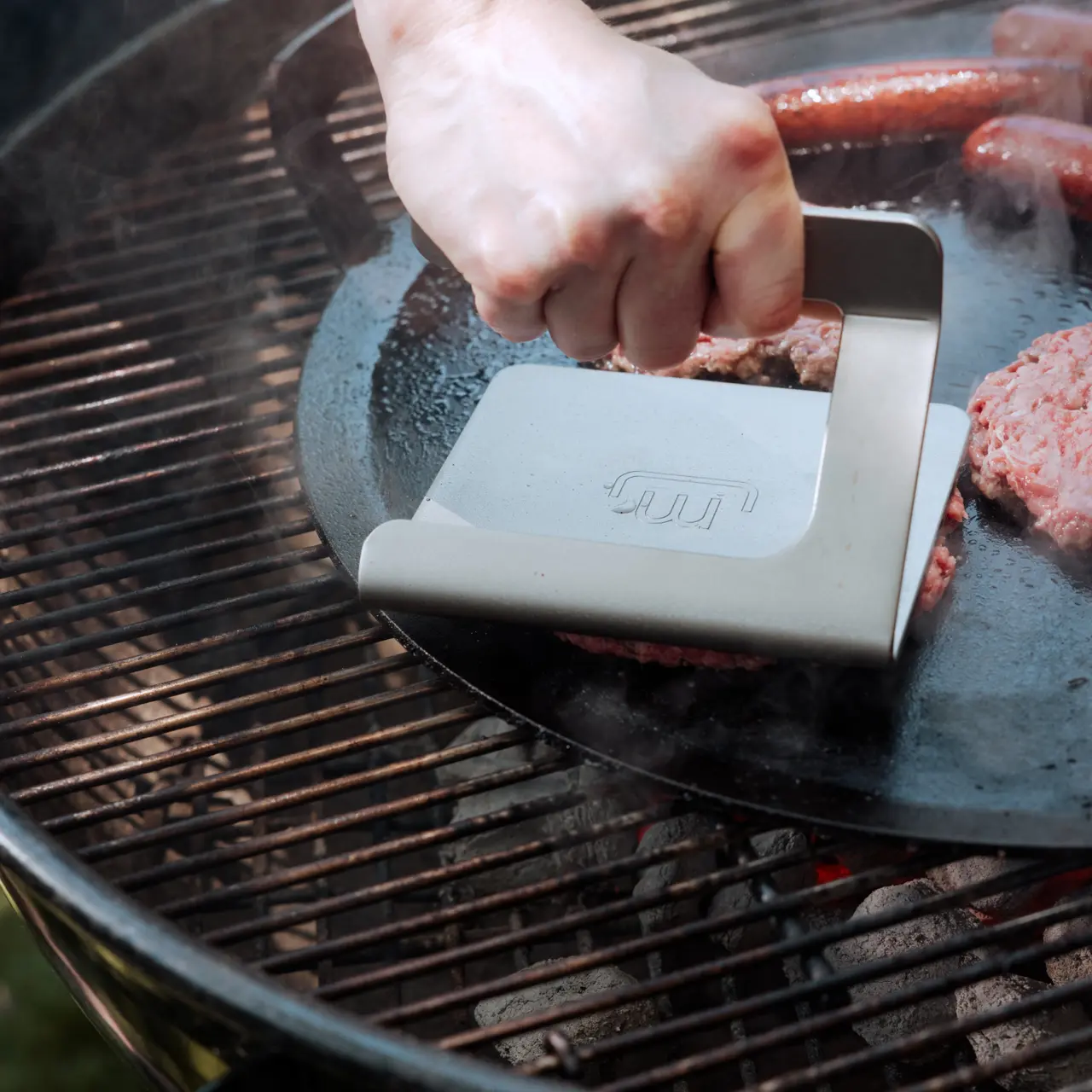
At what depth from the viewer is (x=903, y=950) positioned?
1.49 metres

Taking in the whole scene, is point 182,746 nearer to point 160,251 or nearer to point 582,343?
point 582,343

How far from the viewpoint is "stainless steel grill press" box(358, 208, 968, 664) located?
1101mm

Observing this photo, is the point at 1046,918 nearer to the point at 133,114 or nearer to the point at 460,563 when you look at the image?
the point at 460,563

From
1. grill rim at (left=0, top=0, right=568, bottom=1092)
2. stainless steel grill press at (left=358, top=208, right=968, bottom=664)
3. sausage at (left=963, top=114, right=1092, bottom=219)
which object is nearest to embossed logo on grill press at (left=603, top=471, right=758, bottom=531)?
stainless steel grill press at (left=358, top=208, right=968, bottom=664)

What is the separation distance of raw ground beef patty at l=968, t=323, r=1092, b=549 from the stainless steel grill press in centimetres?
8

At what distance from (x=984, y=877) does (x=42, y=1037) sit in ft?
5.53

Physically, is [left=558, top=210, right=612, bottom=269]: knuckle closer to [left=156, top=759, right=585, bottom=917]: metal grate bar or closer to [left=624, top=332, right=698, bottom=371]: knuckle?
[left=624, top=332, right=698, bottom=371]: knuckle

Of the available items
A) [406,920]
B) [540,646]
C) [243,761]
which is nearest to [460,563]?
[540,646]

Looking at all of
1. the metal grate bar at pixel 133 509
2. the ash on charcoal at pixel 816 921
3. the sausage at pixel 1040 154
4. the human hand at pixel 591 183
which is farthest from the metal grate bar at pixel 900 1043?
the sausage at pixel 1040 154

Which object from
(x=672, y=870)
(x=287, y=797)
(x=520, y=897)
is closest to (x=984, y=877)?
(x=672, y=870)

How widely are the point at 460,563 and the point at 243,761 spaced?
37.0 inches

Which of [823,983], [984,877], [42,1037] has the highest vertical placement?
[823,983]

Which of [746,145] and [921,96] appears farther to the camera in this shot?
[921,96]

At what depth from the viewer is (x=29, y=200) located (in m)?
2.14
